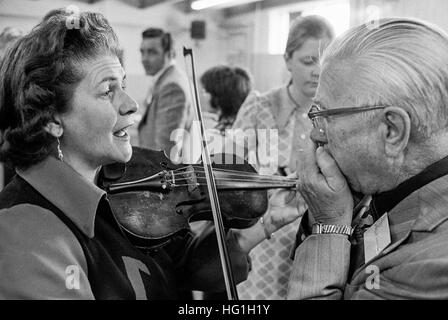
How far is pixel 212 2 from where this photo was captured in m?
1.18

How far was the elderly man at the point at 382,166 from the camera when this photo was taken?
82 cm

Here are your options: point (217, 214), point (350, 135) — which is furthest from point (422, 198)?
point (217, 214)

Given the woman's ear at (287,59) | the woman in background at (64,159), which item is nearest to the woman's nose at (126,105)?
the woman in background at (64,159)

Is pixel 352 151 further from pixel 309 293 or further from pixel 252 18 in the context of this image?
pixel 252 18

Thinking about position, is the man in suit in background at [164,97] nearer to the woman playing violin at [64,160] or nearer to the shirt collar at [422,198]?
the woman playing violin at [64,160]

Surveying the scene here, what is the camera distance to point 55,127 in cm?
88

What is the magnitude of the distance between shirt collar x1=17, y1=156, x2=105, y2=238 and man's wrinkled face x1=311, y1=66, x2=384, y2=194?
0.41 meters

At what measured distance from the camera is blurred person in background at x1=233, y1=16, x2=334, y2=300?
1309mm

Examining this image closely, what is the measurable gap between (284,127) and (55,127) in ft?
2.16

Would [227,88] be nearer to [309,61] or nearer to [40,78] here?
[309,61]

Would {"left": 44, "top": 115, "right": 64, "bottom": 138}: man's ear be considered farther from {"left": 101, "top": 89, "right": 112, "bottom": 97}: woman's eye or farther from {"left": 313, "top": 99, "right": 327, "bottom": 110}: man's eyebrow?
→ {"left": 313, "top": 99, "right": 327, "bottom": 110}: man's eyebrow

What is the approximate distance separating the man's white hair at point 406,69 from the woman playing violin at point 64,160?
0.38 m
